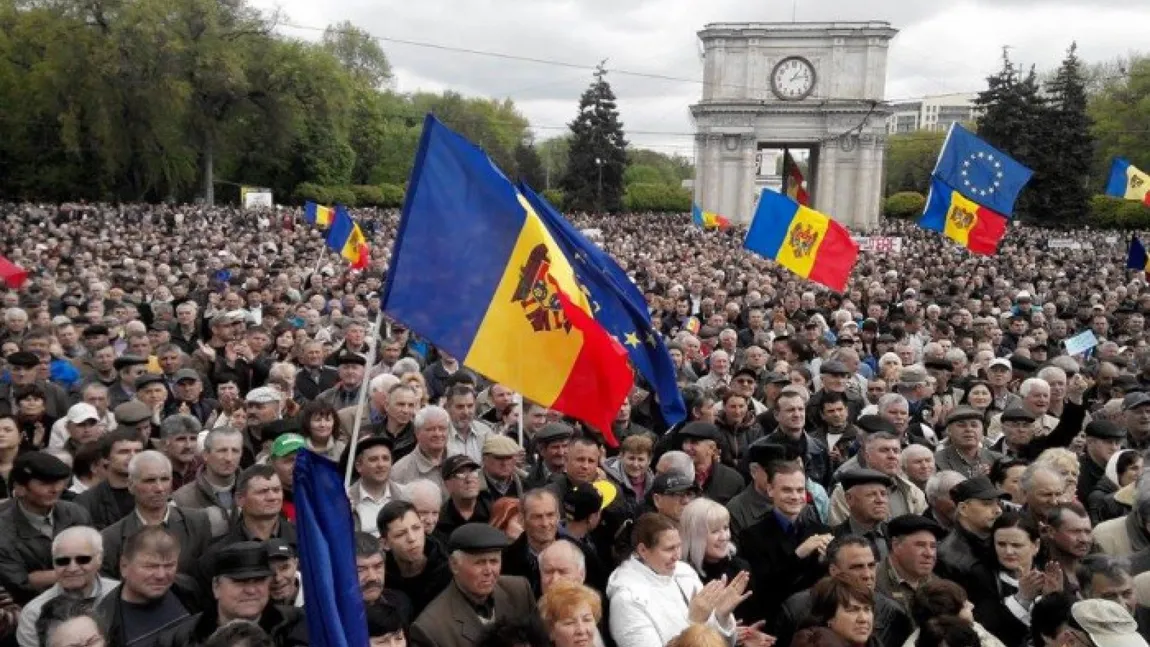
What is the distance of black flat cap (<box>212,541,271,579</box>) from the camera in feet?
14.3

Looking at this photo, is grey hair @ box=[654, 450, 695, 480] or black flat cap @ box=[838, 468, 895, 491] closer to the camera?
black flat cap @ box=[838, 468, 895, 491]

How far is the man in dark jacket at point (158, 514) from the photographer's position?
5.33 meters

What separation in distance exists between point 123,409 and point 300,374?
3.00 meters

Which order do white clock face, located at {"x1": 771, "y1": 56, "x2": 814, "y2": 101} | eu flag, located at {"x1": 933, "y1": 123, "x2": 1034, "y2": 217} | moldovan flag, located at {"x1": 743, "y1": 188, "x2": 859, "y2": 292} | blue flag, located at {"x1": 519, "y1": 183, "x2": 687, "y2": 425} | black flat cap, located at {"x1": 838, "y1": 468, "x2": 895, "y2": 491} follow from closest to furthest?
1. black flat cap, located at {"x1": 838, "y1": 468, "x2": 895, "y2": 491}
2. blue flag, located at {"x1": 519, "y1": 183, "x2": 687, "y2": 425}
3. moldovan flag, located at {"x1": 743, "y1": 188, "x2": 859, "y2": 292}
4. eu flag, located at {"x1": 933, "y1": 123, "x2": 1034, "y2": 217}
5. white clock face, located at {"x1": 771, "y1": 56, "x2": 814, "y2": 101}

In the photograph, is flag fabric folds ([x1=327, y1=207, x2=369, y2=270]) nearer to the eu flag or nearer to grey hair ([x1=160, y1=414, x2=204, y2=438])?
the eu flag

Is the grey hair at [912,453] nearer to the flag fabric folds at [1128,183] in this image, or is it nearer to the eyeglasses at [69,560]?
the eyeglasses at [69,560]

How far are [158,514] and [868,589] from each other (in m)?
3.48

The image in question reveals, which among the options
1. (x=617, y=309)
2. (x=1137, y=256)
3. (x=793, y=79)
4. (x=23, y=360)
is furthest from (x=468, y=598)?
(x=793, y=79)

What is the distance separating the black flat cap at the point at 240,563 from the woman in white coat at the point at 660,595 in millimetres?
1490

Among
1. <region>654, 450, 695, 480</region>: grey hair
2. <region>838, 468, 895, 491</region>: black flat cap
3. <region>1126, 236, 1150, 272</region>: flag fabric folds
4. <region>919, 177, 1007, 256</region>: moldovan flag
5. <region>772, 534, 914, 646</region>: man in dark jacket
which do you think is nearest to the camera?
<region>772, 534, 914, 646</region>: man in dark jacket

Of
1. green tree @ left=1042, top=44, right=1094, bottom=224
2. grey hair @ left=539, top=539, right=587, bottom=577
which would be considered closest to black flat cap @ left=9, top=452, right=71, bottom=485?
grey hair @ left=539, top=539, right=587, bottom=577

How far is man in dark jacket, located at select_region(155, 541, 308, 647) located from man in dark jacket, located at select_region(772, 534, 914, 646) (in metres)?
2.12

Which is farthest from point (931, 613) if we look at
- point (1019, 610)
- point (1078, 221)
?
point (1078, 221)

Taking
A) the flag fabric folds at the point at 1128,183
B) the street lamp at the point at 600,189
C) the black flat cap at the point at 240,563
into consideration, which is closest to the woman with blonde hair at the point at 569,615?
the black flat cap at the point at 240,563
